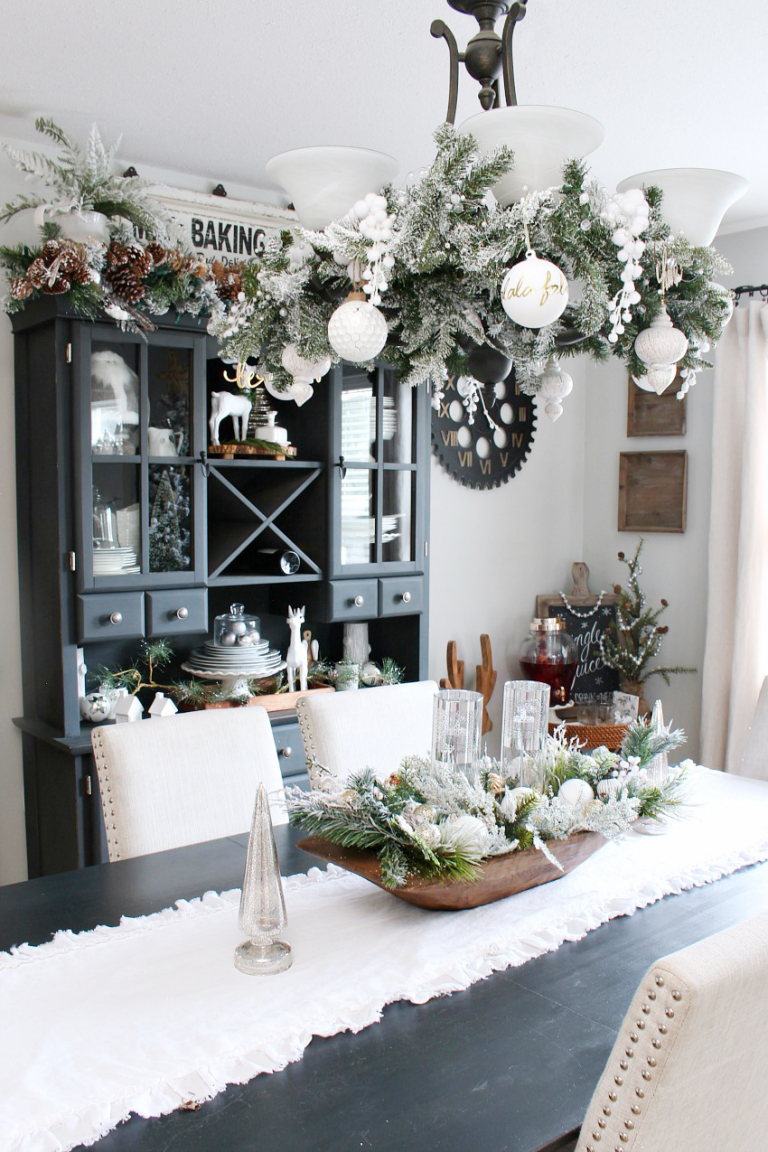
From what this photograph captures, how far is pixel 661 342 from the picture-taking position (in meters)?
1.53

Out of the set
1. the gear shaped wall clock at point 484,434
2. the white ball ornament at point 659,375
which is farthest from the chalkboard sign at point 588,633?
the white ball ornament at point 659,375

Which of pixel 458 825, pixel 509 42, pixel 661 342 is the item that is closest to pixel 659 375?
pixel 661 342

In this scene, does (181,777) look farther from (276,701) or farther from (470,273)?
(470,273)

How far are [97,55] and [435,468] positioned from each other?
76.1 inches

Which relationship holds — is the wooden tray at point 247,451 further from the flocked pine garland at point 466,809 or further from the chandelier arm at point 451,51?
the chandelier arm at point 451,51

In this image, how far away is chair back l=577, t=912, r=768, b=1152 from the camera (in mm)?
833

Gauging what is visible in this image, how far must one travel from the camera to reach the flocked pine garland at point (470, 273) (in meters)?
1.36

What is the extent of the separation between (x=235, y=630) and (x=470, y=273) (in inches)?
68.1

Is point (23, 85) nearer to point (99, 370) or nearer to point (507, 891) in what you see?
point (99, 370)

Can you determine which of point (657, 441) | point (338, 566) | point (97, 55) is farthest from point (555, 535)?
point (97, 55)

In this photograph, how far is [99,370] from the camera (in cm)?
256

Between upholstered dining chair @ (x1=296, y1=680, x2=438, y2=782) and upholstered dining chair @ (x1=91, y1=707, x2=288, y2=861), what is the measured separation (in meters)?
0.15

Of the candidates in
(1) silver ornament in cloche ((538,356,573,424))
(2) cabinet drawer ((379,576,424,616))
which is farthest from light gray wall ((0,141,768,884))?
(1) silver ornament in cloche ((538,356,573,424))

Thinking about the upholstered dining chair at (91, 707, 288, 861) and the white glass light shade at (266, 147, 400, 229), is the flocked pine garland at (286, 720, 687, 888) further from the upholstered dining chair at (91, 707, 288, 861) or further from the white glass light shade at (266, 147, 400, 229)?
the white glass light shade at (266, 147, 400, 229)
